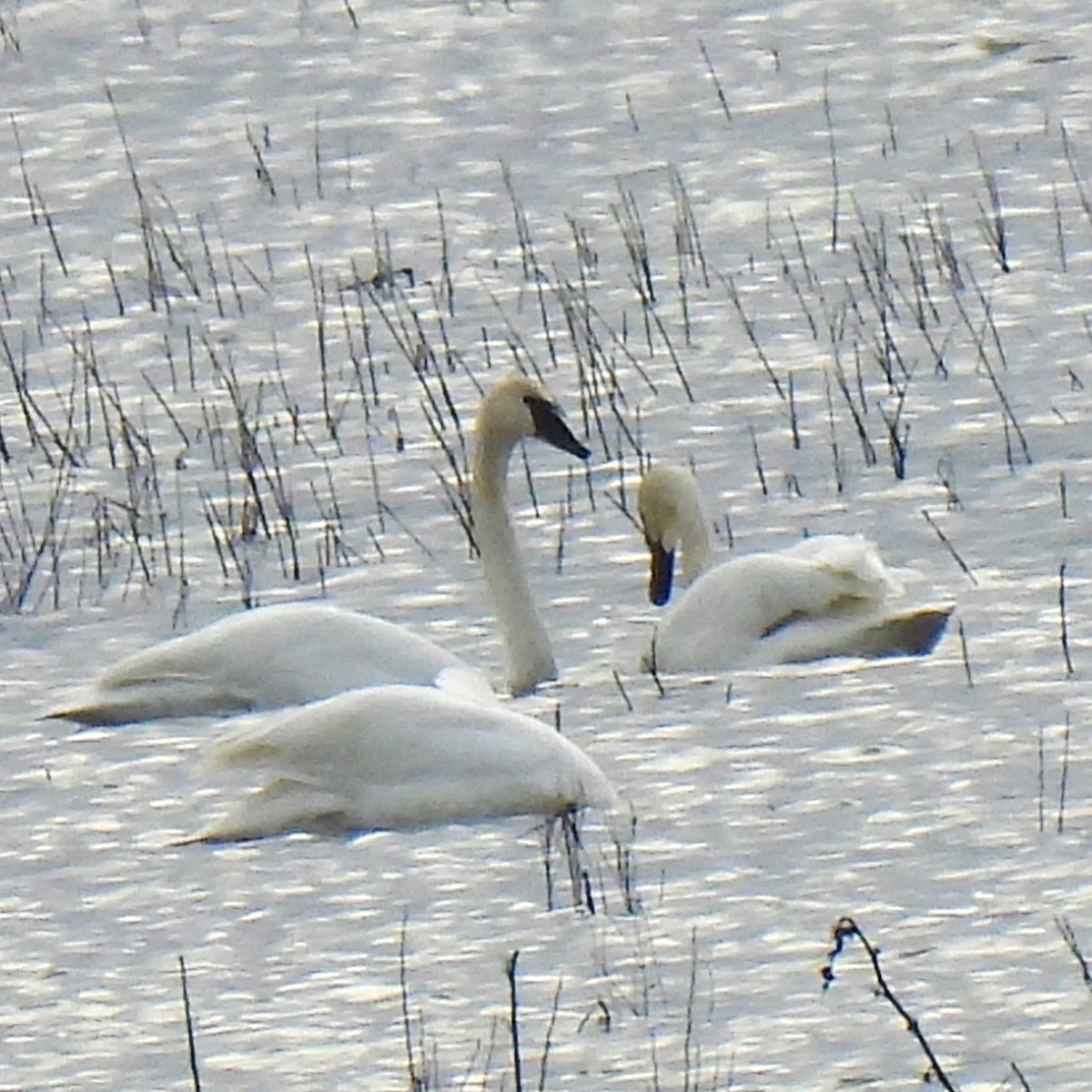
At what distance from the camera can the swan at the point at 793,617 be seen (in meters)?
5.94

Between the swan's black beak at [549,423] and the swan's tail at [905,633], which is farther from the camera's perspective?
the swan's black beak at [549,423]

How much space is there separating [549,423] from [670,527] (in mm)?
333

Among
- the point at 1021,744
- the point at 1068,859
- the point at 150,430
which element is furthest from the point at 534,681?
the point at 150,430

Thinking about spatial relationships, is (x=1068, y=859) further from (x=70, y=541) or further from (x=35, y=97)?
(x=35, y=97)

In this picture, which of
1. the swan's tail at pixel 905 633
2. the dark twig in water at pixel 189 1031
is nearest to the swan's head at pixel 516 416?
the swan's tail at pixel 905 633

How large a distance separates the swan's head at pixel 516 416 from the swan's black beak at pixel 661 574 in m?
0.25

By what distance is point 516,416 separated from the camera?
666cm

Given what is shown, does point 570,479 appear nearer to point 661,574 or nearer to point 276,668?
point 661,574

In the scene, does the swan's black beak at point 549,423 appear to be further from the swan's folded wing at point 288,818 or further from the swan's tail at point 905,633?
the swan's folded wing at point 288,818

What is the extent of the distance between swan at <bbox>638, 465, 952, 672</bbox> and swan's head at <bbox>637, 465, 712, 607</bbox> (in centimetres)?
48

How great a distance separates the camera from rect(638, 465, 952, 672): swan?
5938 millimetres

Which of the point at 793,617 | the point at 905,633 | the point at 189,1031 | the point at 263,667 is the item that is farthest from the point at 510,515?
the point at 189,1031

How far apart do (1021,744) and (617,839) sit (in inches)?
30.8

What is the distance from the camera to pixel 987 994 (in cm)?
411
